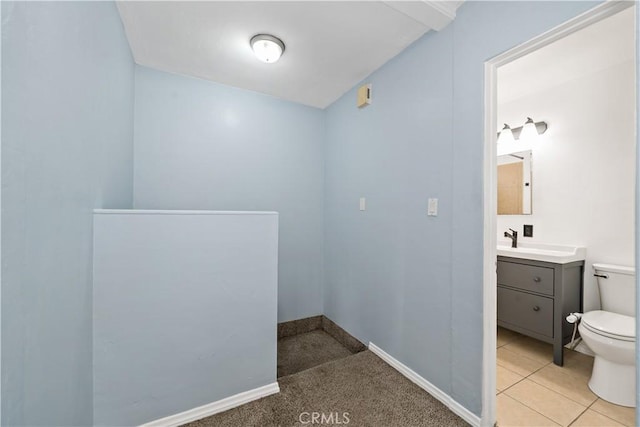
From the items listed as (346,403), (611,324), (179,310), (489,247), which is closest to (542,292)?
(611,324)

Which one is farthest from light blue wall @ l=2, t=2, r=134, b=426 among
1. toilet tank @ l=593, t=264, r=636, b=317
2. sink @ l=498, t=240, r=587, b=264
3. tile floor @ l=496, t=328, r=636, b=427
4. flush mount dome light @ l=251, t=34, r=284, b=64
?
toilet tank @ l=593, t=264, r=636, b=317

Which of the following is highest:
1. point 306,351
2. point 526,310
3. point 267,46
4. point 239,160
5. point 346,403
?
point 267,46

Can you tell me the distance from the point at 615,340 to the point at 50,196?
116 inches

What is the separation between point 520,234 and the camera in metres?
2.70

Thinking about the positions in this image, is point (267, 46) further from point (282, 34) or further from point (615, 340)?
point (615, 340)

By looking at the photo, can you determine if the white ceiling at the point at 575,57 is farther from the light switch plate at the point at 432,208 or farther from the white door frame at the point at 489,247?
the light switch plate at the point at 432,208

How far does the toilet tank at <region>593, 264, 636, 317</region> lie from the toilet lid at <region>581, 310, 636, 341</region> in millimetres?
70

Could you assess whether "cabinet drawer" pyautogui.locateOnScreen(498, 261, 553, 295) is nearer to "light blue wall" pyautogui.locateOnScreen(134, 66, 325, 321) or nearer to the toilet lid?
the toilet lid

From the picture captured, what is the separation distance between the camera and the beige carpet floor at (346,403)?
1446mm

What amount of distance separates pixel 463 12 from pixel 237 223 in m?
1.78

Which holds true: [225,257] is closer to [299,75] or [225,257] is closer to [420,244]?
[420,244]

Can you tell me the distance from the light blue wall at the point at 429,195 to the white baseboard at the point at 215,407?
95 centimetres

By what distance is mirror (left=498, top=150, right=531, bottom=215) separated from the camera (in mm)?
2627

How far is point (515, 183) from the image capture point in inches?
108
